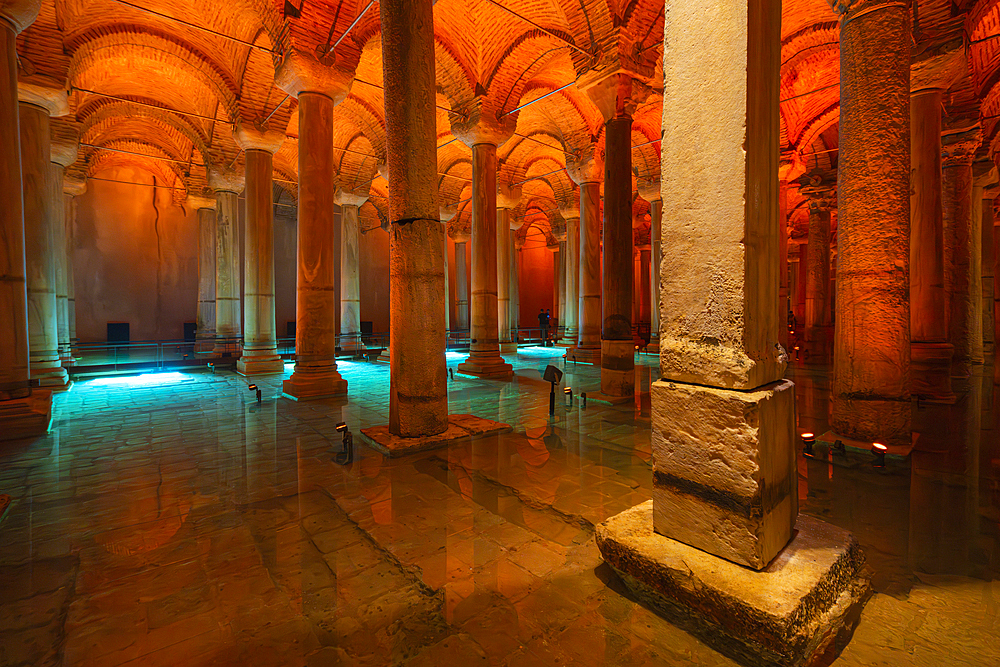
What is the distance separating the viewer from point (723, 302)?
7.13 feet

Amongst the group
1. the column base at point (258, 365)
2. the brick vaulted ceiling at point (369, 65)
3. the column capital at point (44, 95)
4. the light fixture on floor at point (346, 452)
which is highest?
the brick vaulted ceiling at point (369, 65)

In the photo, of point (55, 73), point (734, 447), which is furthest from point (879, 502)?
point (55, 73)

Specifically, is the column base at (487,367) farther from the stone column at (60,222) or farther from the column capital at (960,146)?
the column capital at (960,146)

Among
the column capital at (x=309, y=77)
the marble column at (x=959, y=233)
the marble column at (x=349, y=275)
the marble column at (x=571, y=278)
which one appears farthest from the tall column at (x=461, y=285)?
the marble column at (x=959, y=233)

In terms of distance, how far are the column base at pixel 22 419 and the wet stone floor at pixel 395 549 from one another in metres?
0.17

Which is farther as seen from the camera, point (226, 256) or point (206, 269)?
point (206, 269)

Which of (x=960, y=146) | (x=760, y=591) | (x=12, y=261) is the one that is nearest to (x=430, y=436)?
(x=760, y=591)

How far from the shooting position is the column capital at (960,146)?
9203mm

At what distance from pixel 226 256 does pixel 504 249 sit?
28.2 feet

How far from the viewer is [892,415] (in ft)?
15.7

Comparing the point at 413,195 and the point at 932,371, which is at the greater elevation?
the point at 413,195

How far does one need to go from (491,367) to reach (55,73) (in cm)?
977

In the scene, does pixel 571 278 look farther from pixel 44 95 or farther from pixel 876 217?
pixel 44 95

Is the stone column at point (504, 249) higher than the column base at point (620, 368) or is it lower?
higher
